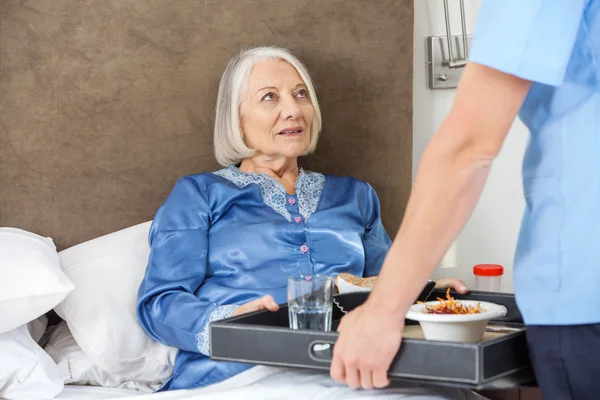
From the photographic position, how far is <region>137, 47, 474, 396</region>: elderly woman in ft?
6.31

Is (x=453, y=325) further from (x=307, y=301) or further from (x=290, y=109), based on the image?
(x=290, y=109)

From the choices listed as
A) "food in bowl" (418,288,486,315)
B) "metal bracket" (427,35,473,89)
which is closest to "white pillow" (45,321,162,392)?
"food in bowl" (418,288,486,315)

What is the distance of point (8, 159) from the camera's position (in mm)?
2250

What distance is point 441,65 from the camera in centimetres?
255

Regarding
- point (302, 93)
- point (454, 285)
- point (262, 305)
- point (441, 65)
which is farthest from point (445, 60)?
point (262, 305)

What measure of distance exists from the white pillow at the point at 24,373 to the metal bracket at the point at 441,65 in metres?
1.44

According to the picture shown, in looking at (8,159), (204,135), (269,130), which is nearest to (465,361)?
(269,130)

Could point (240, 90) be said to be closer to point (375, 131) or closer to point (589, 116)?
point (375, 131)

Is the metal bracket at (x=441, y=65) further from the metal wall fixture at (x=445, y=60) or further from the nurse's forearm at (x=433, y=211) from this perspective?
the nurse's forearm at (x=433, y=211)

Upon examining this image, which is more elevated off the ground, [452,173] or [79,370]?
[452,173]

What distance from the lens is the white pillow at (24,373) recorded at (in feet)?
5.71

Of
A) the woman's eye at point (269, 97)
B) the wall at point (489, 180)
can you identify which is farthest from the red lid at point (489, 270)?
the woman's eye at point (269, 97)

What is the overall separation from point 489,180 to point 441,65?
39 centimetres

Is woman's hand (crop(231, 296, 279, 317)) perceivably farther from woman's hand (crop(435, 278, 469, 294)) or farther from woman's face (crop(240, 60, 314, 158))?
woman's face (crop(240, 60, 314, 158))
